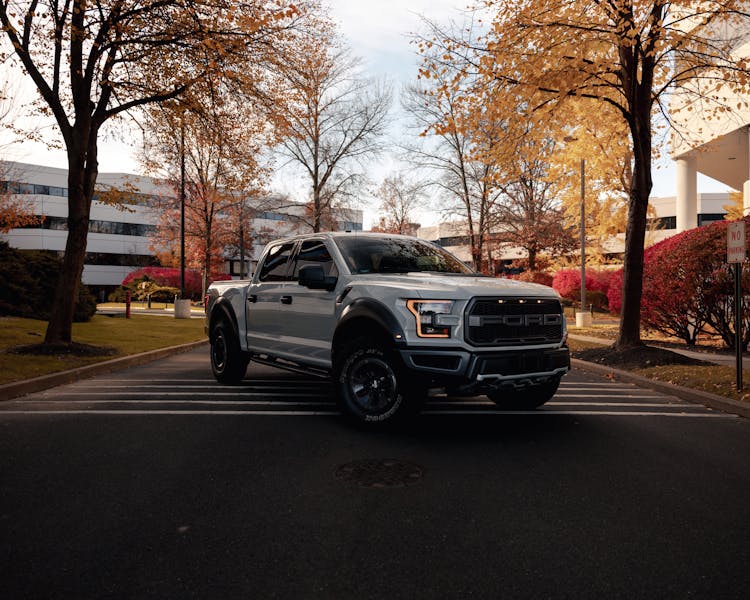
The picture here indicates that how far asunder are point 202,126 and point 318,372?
9.42 m

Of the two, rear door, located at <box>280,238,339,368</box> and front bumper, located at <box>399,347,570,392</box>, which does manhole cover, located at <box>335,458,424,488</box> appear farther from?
rear door, located at <box>280,238,339,368</box>

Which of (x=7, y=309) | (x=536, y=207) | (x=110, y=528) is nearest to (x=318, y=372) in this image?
(x=110, y=528)

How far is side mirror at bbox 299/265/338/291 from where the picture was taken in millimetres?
6688

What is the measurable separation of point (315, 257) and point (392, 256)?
1064 millimetres

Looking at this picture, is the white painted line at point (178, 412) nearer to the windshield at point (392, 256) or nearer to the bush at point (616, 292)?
the windshield at point (392, 256)

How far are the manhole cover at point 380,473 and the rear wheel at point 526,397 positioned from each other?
254 centimetres

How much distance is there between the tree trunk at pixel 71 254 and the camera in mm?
12305

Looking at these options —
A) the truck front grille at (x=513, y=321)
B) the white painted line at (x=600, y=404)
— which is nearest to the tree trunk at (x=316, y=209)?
the white painted line at (x=600, y=404)

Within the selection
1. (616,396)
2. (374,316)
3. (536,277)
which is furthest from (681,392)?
(536,277)

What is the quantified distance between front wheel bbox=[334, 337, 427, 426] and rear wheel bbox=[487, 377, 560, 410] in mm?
1645

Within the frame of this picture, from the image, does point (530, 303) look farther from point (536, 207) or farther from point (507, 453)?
point (536, 207)

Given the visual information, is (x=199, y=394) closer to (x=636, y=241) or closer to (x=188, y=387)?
(x=188, y=387)

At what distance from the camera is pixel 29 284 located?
19531 mm

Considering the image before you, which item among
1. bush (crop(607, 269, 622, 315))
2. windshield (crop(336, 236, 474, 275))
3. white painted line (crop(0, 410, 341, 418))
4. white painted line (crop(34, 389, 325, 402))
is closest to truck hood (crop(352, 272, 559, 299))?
windshield (crop(336, 236, 474, 275))
